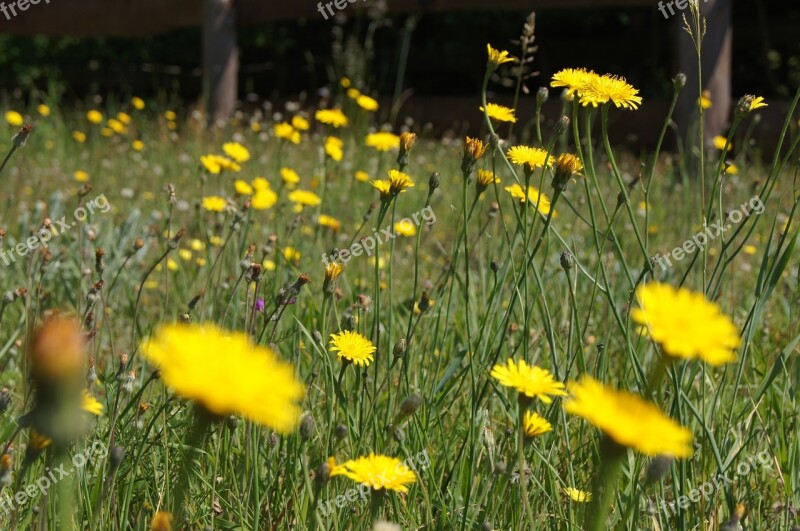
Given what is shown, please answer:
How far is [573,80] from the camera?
103cm

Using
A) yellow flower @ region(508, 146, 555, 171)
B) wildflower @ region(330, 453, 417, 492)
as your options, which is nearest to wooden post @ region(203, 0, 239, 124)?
yellow flower @ region(508, 146, 555, 171)

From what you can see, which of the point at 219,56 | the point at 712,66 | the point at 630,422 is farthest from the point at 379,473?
the point at 219,56

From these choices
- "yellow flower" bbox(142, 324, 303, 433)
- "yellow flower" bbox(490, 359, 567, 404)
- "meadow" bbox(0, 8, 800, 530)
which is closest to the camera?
"yellow flower" bbox(142, 324, 303, 433)

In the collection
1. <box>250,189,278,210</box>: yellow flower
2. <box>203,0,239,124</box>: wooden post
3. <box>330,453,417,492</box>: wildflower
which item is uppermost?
<box>203,0,239,124</box>: wooden post

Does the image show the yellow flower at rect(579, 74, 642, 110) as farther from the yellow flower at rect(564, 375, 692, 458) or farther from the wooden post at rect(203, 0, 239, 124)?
the wooden post at rect(203, 0, 239, 124)

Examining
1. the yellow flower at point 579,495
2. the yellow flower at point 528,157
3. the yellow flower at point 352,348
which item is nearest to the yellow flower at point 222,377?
the yellow flower at point 352,348

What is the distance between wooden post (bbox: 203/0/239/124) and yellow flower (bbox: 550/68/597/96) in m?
4.73

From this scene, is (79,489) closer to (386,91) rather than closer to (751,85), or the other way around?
(386,91)

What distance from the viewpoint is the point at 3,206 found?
320 centimetres

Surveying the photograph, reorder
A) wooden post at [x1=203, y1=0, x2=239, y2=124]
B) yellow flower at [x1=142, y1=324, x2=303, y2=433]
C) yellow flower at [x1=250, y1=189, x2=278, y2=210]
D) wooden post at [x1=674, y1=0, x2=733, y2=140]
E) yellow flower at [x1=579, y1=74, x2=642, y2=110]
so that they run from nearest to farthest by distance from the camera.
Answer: yellow flower at [x1=142, y1=324, x2=303, y2=433] → yellow flower at [x1=579, y1=74, x2=642, y2=110] → yellow flower at [x1=250, y1=189, x2=278, y2=210] → wooden post at [x1=674, y1=0, x2=733, y2=140] → wooden post at [x1=203, y1=0, x2=239, y2=124]

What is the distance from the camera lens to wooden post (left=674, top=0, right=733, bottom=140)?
4535 millimetres

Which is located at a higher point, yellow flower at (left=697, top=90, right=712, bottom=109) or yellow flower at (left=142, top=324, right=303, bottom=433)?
yellow flower at (left=697, top=90, right=712, bottom=109)

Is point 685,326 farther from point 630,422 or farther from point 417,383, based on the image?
point 417,383

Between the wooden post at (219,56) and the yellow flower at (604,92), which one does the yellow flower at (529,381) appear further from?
the wooden post at (219,56)
